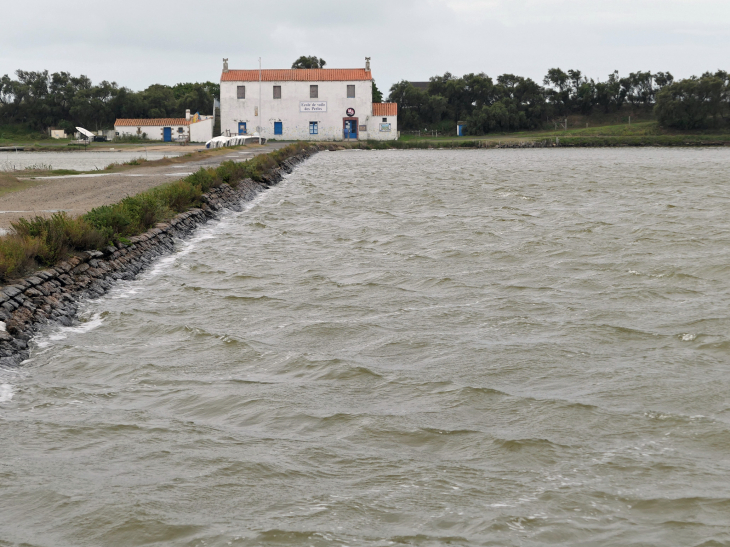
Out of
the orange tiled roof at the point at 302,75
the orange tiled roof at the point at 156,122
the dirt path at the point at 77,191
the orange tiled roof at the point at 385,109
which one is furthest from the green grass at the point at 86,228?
the orange tiled roof at the point at 385,109

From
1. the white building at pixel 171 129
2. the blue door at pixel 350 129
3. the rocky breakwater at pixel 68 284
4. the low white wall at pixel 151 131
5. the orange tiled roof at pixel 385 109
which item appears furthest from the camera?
the orange tiled roof at pixel 385 109

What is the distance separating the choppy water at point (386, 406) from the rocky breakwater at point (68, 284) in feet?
0.95

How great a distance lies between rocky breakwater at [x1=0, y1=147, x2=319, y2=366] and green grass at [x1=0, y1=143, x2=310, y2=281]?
0.70 ft

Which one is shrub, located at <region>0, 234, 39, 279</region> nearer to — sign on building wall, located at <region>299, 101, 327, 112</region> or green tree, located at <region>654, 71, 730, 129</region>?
sign on building wall, located at <region>299, 101, 327, 112</region>

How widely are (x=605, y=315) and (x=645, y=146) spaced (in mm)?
73453

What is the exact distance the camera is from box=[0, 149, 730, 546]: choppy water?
531 centimetres

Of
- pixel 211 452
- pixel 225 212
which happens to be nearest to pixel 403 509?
pixel 211 452

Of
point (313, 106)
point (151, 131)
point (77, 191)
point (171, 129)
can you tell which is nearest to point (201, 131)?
point (171, 129)

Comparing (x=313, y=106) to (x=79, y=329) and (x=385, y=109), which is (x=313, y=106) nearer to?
(x=385, y=109)

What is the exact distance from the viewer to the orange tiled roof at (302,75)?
79.6 metres

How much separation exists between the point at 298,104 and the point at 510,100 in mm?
26009

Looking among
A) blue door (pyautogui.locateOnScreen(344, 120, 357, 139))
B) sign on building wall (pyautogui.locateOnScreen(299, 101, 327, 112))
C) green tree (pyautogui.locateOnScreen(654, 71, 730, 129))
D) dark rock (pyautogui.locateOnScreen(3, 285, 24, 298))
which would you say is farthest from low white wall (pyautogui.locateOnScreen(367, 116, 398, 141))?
dark rock (pyautogui.locateOnScreen(3, 285, 24, 298))

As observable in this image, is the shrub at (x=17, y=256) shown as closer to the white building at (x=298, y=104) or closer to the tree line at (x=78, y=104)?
the white building at (x=298, y=104)

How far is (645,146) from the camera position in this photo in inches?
3086
